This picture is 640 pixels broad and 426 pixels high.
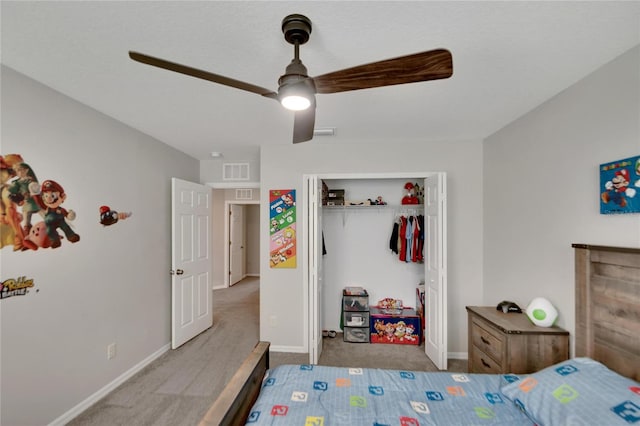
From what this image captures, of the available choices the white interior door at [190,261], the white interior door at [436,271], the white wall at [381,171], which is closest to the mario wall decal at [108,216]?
the white interior door at [190,261]

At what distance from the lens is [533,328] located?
1.96 m

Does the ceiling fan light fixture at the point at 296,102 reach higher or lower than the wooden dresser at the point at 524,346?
higher

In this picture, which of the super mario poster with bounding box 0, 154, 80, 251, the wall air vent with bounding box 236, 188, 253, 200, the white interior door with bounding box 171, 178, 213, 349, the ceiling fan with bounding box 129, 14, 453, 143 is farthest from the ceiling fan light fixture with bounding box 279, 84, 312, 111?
the wall air vent with bounding box 236, 188, 253, 200

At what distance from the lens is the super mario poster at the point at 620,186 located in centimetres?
146

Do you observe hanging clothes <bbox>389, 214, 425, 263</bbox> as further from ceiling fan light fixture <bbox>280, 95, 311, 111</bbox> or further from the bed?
ceiling fan light fixture <bbox>280, 95, 311, 111</bbox>

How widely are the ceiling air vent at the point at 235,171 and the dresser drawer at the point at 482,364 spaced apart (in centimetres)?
321

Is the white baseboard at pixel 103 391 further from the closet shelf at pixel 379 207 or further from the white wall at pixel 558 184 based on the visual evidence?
the white wall at pixel 558 184

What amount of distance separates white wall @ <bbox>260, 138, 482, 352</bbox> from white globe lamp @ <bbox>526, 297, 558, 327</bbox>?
1.09m

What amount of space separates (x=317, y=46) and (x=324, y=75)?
419 mm

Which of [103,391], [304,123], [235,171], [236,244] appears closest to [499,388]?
Answer: [304,123]

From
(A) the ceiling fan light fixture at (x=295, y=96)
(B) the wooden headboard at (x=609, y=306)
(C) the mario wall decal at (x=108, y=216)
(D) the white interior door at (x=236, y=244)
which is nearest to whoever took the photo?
(A) the ceiling fan light fixture at (x=295, y=96)

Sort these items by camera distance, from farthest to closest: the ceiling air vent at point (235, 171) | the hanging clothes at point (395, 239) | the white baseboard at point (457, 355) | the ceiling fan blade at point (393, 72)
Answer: the ceiling air vent at point (235, 171)
the hanging clothes at point (395, 239)
the white baseboard at point (457, 355)
the ceiling fan blade at point (393, 72)

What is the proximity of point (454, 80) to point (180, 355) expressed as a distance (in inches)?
145

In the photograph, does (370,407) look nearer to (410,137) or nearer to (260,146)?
(410,137)
